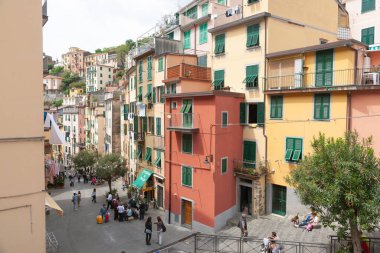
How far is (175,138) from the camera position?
25125 millimetres

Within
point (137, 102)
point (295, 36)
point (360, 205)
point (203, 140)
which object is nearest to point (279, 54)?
point (295, 36)

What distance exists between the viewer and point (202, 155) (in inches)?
893

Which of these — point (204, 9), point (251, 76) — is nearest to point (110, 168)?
point (204, 9)

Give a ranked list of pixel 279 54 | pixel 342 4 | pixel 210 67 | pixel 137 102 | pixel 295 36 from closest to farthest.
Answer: pixel 279 54 → pixel 295 36 → pixel 210 67 → pixel 342 4 → pixel 137 102

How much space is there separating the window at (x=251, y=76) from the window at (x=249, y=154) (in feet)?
14.2

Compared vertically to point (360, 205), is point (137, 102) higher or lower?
higher

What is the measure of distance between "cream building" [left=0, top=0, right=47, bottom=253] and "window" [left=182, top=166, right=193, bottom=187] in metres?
13.8

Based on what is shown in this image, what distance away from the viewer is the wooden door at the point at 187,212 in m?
24.0

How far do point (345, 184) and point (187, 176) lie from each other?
539 inches

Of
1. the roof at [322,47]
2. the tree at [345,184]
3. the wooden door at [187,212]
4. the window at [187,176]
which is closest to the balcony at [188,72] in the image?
the roof at [322,47]

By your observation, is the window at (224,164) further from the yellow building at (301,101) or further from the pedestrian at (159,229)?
the pedestrian at (159,229)

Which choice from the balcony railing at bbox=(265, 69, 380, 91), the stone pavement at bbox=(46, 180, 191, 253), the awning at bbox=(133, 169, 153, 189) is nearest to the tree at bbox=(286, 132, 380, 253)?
the balcony railing at bbox=(265, 69, 380, 91)

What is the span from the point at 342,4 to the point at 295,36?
952 cm

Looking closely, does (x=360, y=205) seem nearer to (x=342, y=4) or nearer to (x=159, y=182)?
(x=159, y=182)
